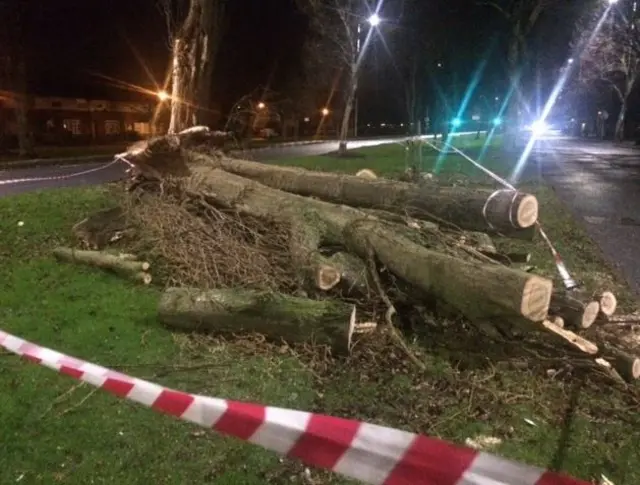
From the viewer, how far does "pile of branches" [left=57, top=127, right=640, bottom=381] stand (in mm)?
4266

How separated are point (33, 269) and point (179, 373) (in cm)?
313

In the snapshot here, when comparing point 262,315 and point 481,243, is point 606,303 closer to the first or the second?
point 481,243

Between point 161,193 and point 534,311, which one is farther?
point 161,193

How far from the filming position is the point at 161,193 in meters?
7.30

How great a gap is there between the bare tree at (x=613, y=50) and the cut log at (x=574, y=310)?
32026 millimetres

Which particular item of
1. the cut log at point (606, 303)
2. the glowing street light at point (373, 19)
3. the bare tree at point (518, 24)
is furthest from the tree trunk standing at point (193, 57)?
the bare tree at point (518, 24)

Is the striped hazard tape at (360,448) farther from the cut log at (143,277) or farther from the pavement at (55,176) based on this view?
the pavement at (55,176)

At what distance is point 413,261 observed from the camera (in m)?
4.75

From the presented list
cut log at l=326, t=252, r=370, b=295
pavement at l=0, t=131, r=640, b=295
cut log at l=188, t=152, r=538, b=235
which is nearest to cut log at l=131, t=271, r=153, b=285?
cut log at l=326, t=252, r=370, b=295

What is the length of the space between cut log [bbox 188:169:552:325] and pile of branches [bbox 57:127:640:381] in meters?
0.01

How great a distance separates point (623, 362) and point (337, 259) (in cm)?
239

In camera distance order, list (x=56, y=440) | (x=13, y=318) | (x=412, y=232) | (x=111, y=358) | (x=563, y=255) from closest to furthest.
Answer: (x=56, y=440) → (x=111, y=358) → (x=13, y=318) → (x=412, y=232) → (x=563, y=255)

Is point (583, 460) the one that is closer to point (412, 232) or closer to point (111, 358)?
point (412, 232)

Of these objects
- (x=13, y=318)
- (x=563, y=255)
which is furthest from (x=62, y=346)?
(x=563, y=255)
